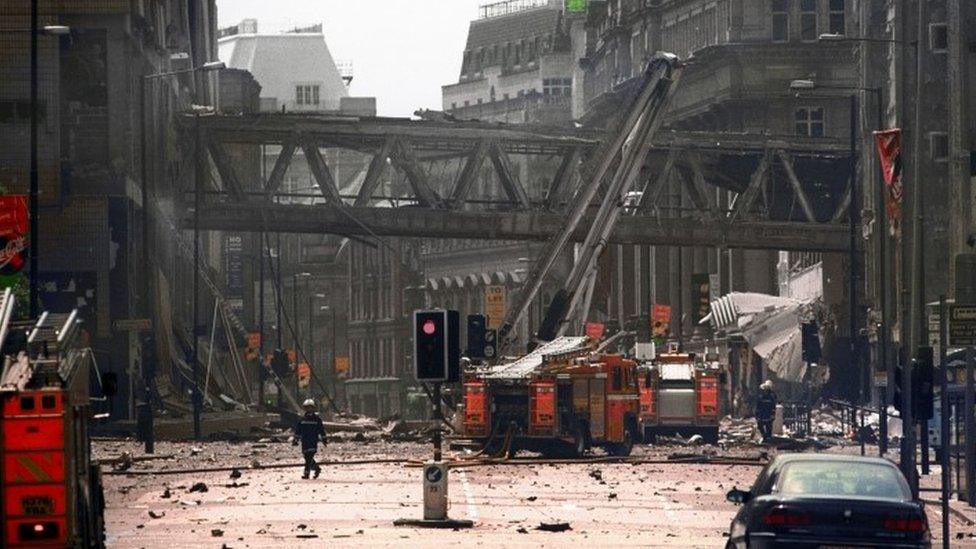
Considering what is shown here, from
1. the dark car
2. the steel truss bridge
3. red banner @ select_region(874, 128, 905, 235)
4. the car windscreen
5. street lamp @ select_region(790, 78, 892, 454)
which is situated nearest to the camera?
the dark car

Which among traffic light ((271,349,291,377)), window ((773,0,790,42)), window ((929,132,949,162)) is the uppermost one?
window ((773,0,790,42))

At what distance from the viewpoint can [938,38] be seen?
7212 cm

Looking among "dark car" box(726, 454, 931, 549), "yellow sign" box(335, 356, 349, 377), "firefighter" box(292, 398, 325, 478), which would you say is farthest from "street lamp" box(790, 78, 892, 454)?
"yellow sign" box(335, 356, 349, 377)

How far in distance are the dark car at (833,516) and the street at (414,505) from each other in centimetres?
612

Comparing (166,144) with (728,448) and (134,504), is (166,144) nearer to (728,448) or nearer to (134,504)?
(728,448)

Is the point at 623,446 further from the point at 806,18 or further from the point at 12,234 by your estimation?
the point at 806,18

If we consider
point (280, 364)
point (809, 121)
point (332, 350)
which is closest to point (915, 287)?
point (280, 364)

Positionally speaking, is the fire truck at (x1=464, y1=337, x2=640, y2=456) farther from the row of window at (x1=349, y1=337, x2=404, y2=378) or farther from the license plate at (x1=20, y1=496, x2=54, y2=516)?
the row of window at (x1=349, y1=337, x2=404, y2=378)

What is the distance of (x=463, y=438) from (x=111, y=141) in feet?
80.4

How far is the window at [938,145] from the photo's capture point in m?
74.6

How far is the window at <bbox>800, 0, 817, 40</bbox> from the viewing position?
123000 millimetres

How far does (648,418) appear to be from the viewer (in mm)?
71000

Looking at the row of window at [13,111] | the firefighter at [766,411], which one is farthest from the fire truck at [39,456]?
the row of window at [13,111]

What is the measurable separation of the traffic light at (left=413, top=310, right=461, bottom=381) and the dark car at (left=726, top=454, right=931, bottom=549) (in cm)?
1149
